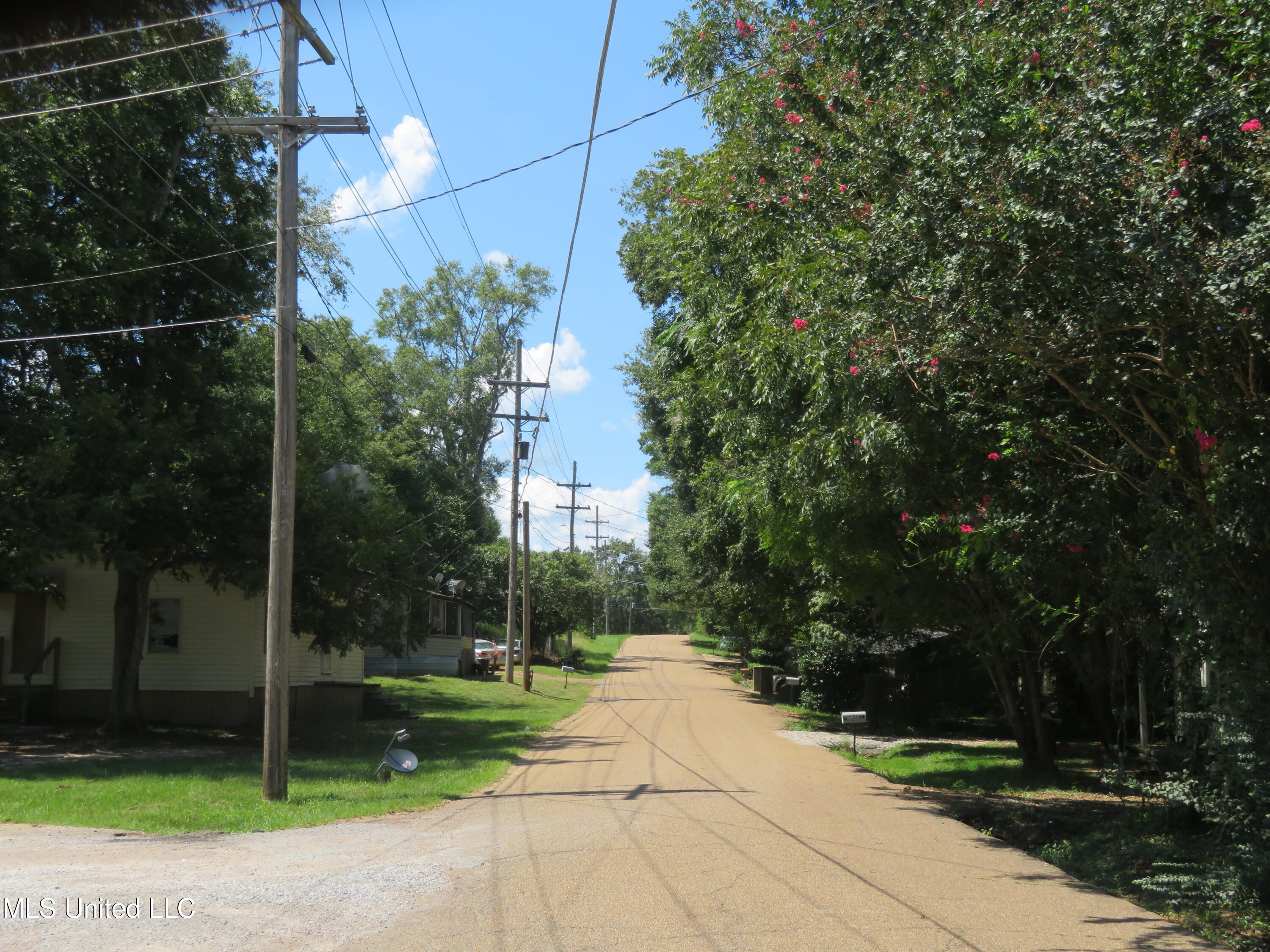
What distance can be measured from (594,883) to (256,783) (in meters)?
7.26

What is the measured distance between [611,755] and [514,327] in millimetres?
36143

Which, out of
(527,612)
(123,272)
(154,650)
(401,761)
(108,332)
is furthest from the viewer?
(527,612)

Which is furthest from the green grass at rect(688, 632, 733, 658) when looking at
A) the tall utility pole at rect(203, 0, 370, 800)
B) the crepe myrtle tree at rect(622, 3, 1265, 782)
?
the crepe myrtle tree at rect(622, 3, 1265, 782)

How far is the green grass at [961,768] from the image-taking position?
1452cm

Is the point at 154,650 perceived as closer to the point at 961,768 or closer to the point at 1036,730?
the point at 961,768

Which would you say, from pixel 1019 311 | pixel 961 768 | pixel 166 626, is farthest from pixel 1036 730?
pixel 166 626

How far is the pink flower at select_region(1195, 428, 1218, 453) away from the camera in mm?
6938

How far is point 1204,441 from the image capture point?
23.0 ft

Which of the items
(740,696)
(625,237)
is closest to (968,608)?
(625,237)

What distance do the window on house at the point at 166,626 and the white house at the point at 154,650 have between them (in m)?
0.02

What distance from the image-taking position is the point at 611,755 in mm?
17016

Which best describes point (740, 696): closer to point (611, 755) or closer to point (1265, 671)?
point (611, 755)

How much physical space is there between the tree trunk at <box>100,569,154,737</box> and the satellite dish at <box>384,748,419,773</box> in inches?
324

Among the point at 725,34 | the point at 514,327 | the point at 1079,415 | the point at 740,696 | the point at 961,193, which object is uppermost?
the point at 514,327
